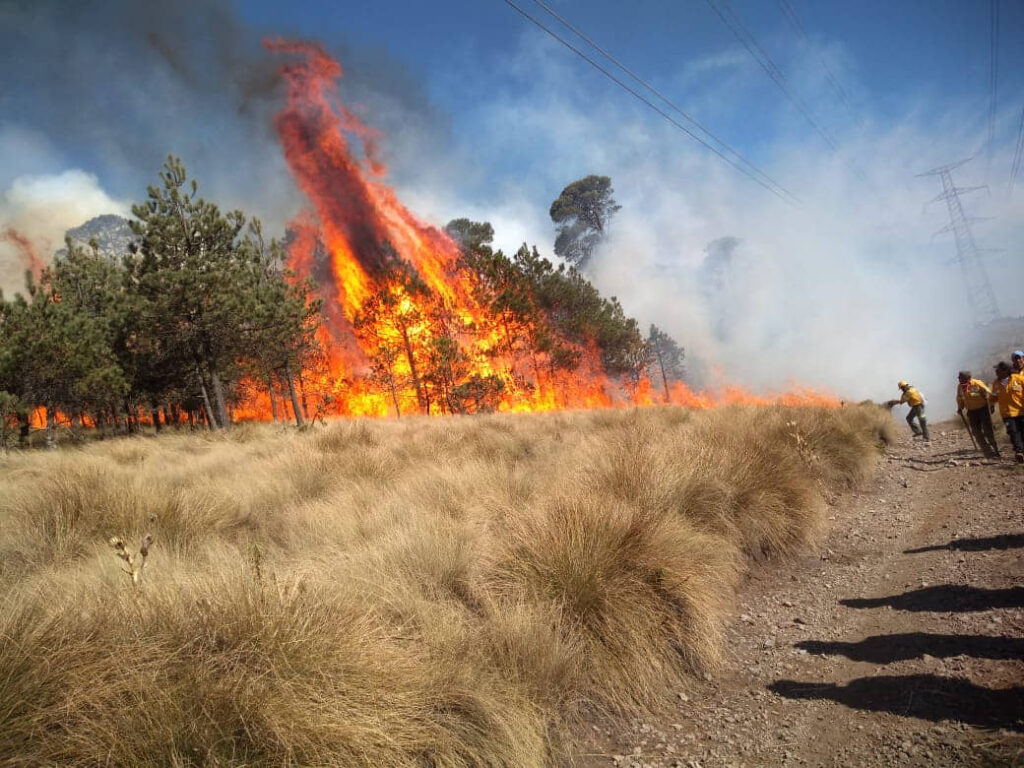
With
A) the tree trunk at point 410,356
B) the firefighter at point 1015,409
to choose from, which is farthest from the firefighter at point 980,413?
the tree trunk at point 410,356

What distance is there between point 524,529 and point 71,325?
70.6ft

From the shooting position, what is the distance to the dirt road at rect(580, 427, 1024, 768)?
2416 millimetres

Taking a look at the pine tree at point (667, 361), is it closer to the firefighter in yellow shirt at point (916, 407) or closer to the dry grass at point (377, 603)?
the firefighter in yellow shirt at point (916, 407)

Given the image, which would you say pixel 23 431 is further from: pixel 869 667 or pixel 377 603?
pixel 869 667

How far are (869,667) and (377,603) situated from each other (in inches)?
126

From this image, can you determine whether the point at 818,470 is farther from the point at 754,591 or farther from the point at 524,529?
the point at 524,529

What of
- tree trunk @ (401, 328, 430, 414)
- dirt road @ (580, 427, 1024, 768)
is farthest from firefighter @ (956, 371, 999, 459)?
tree trunk @ (401, 328, 430, 414)

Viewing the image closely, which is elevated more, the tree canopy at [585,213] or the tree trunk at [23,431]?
the tree canopy at [585,213]

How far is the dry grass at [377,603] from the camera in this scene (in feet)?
6.05

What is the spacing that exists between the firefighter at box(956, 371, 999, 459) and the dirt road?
4.57m

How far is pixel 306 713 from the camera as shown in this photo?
1.91 metres

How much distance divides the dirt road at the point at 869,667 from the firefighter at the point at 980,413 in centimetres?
457

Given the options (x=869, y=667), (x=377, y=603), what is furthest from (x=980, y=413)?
(x=377, y=603)

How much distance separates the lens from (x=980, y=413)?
8.89m
